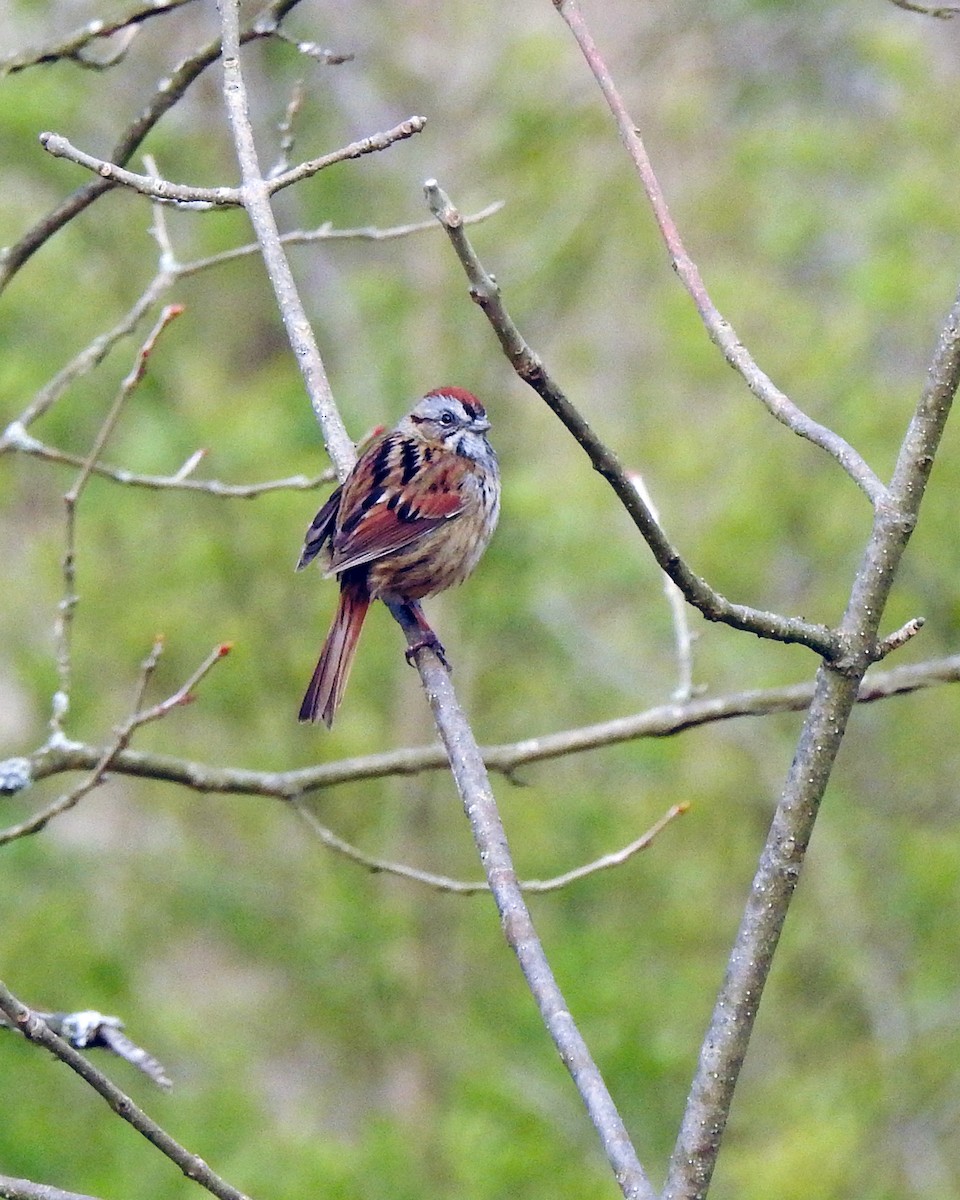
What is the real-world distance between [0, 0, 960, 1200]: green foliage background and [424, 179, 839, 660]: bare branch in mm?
5625

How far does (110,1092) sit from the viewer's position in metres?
2.12

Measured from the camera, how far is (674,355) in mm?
9406

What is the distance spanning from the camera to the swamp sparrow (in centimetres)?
425

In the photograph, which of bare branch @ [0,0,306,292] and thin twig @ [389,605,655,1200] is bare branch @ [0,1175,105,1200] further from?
bare branch @ [0,0,306,292]

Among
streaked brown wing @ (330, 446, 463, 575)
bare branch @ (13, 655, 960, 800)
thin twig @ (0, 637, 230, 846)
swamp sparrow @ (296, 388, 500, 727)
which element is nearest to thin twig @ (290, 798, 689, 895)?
bare branch @ (13, 655, 960, 800)

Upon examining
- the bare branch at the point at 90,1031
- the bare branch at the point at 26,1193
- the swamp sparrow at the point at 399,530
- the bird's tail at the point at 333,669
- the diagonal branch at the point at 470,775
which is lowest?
the bare branch at the point at 26,1193

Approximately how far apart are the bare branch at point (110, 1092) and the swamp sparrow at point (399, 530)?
1923 millimetres

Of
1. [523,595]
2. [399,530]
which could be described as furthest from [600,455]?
[523,595]

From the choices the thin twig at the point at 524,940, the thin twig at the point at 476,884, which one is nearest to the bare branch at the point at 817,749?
the thin twig at the point at 524,940

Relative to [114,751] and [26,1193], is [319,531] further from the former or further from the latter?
[26,1193]

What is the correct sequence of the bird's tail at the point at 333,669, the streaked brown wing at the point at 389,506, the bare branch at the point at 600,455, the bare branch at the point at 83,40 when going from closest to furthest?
the bare branch at the point at 600,455, the bare branch at the point at 83,40, the bird's tail at the point at 333,669, the streaked brown wing at the point at 389,506

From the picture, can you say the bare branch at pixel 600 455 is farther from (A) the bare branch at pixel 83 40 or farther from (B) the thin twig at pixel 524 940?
(A) the bare branch at pixel 83 40

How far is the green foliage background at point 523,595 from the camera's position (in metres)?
8.11

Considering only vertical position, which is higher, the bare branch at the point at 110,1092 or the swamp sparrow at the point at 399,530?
the swamp sparrow at the point at 399,530
